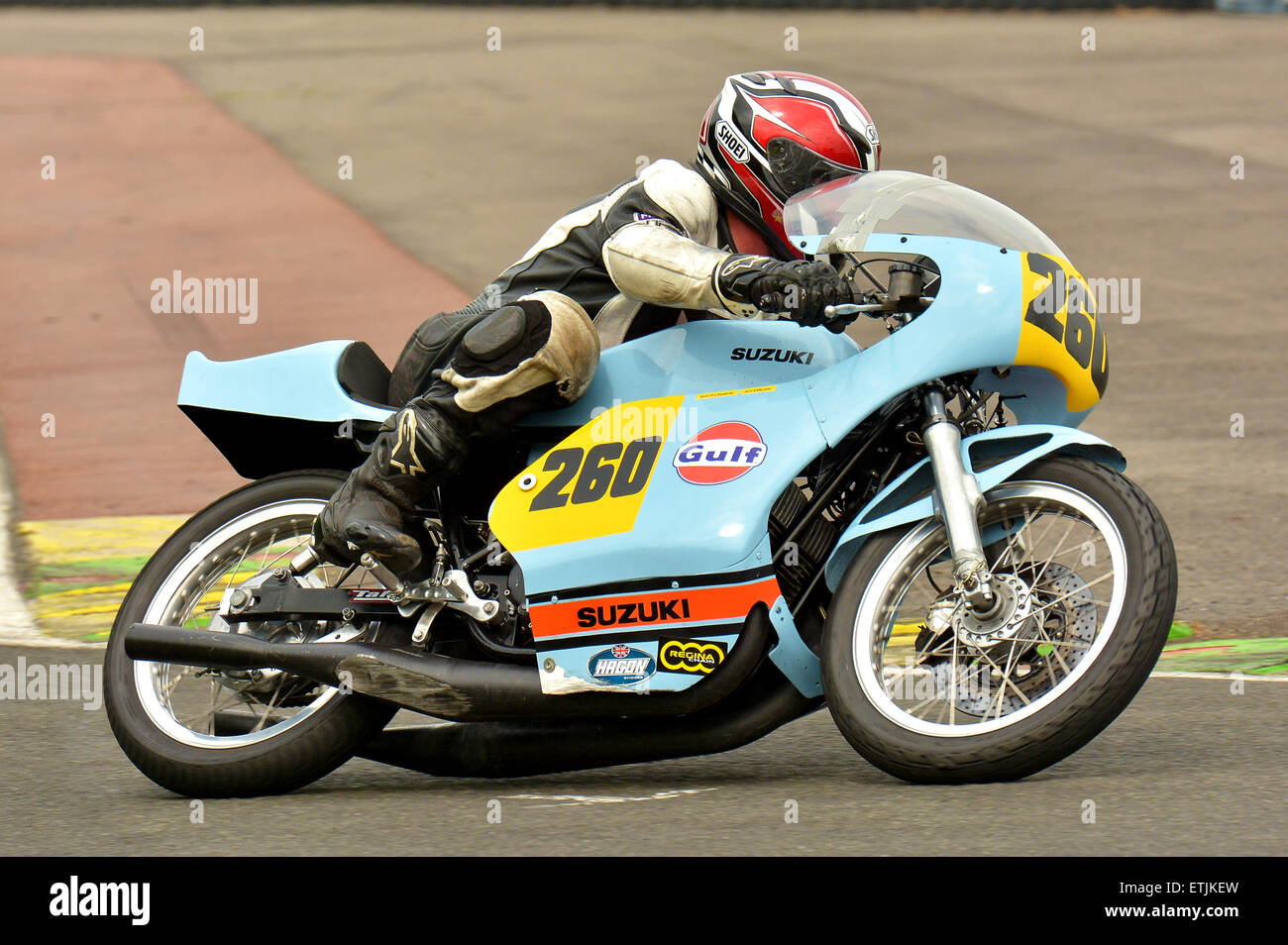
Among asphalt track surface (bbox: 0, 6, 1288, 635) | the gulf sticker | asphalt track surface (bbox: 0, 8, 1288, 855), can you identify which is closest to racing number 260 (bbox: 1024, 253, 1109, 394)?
the gulf sticker

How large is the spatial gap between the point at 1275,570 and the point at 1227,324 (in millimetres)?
5181

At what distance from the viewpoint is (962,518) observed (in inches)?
175

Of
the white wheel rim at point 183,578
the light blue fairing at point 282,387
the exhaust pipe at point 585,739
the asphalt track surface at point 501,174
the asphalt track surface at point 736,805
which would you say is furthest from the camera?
the asphalt track surface at point 501,174

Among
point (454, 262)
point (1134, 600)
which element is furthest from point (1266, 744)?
point (454, 262)

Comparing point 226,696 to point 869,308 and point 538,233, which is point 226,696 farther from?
point 538,233

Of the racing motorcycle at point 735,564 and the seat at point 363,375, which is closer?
the racing motorcycle at point 735,564

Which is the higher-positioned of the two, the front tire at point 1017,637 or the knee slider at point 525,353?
the knee slider at point 525,353

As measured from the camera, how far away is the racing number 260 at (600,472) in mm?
4801

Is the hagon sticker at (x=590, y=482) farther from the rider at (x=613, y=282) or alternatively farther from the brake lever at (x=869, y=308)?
the brake lever at (x=869, y=308)

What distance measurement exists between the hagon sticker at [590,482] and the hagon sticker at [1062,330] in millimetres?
909

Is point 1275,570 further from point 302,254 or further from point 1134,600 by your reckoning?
point 302,254

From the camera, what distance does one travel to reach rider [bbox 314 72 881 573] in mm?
4781

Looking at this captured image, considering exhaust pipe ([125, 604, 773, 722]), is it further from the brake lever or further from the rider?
the brake lever

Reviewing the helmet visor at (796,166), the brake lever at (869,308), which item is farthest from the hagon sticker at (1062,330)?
the helmet visor at (796,166)
